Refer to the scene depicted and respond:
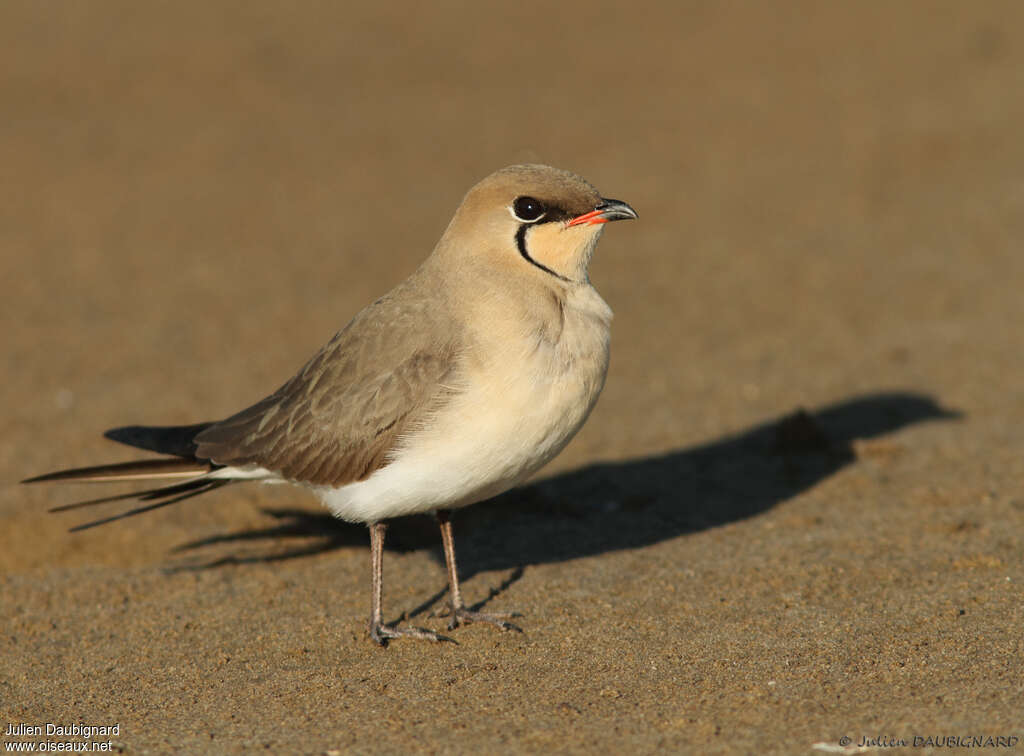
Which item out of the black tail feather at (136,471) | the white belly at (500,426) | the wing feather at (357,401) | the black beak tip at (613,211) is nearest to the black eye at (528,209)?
the black beak tip at (613,211)

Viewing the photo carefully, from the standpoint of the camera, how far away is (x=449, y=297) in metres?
5.88

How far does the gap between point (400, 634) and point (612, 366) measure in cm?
489

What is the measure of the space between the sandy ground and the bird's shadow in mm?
36

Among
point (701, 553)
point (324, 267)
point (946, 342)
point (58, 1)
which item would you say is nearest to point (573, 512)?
point (701, 553)

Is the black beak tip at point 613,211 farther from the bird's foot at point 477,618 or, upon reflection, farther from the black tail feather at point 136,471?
the black tail feather at point 136,471

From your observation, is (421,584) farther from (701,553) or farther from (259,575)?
(701,553)

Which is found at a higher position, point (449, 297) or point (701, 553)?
point (449, 297)

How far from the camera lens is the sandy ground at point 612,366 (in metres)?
5.30

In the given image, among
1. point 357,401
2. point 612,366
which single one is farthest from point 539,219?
point 612,366

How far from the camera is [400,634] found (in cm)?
583

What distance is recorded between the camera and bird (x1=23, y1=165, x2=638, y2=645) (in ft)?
18.1

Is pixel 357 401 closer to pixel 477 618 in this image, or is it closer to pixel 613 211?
pixel 477 618

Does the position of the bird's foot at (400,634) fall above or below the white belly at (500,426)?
below

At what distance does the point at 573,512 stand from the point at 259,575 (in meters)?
1.97
